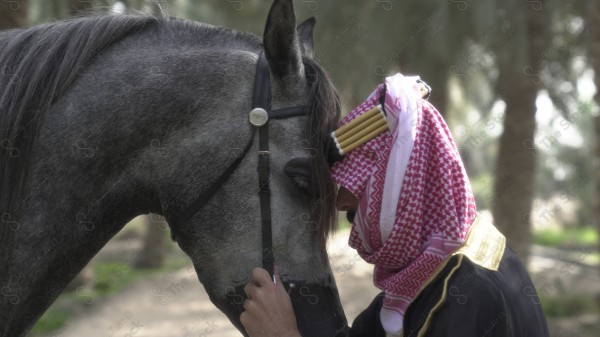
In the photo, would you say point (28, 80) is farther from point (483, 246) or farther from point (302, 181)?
point (483, 246)

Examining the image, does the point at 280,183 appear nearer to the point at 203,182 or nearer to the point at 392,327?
the point at 203,182

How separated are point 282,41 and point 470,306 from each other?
0.99 metres

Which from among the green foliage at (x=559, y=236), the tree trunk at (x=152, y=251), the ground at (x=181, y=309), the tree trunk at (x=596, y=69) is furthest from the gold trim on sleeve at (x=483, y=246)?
the green foliage at (x=559, y=236)

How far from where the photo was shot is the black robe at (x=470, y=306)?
89.2 inches

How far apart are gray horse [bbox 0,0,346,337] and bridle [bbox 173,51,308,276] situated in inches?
0.5

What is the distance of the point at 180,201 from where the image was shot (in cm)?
235

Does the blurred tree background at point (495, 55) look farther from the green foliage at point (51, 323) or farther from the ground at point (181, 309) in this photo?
the green foliage at point (51, 323)

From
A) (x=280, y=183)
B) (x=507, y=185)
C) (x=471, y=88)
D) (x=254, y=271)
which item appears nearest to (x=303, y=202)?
(x=280, y=183)

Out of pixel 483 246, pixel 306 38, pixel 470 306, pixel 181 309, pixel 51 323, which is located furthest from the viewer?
pixel 181 309

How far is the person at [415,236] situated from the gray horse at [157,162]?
109mm

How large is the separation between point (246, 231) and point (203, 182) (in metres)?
0.20

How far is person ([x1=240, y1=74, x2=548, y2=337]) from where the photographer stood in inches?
90.7

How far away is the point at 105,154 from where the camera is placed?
2314 millimetres

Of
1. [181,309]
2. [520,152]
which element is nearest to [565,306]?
[520,152]
